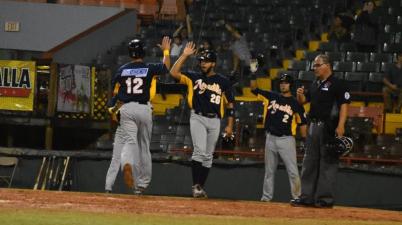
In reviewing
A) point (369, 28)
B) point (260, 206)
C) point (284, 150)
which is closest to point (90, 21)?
point (369, 28)

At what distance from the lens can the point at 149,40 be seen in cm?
2567

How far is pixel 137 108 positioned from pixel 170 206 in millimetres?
2008

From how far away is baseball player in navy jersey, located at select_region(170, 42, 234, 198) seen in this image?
13602mm

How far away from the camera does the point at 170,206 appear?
12.1 m

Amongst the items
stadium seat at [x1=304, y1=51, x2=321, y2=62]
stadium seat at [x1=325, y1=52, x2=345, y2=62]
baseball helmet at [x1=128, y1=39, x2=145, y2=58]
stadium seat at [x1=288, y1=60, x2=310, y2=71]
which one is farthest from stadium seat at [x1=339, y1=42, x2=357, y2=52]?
baseball helmet at [x1=128, y1=39, x2=145, y2=58]

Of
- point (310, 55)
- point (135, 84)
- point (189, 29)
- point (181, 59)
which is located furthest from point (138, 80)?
point (189, 29)

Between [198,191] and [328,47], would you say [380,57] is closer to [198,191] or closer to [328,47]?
[328,47]

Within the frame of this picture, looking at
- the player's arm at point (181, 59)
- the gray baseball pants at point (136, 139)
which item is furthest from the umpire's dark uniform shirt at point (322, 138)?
the gray baseball pants at point (136, 139)

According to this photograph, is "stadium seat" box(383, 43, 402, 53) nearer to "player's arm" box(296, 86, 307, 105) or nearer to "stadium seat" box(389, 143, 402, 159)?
"stadium seat" box(389, 143, 402, 159)

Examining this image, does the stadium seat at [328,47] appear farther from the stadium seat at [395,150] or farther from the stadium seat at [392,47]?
the stadium seat at [395,150]

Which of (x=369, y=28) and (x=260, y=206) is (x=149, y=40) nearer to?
(x=369, y=28)

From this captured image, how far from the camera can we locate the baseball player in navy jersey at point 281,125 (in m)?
14.7

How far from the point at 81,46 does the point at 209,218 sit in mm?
16367

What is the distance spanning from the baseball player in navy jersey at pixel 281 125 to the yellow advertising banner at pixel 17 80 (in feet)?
27.1
